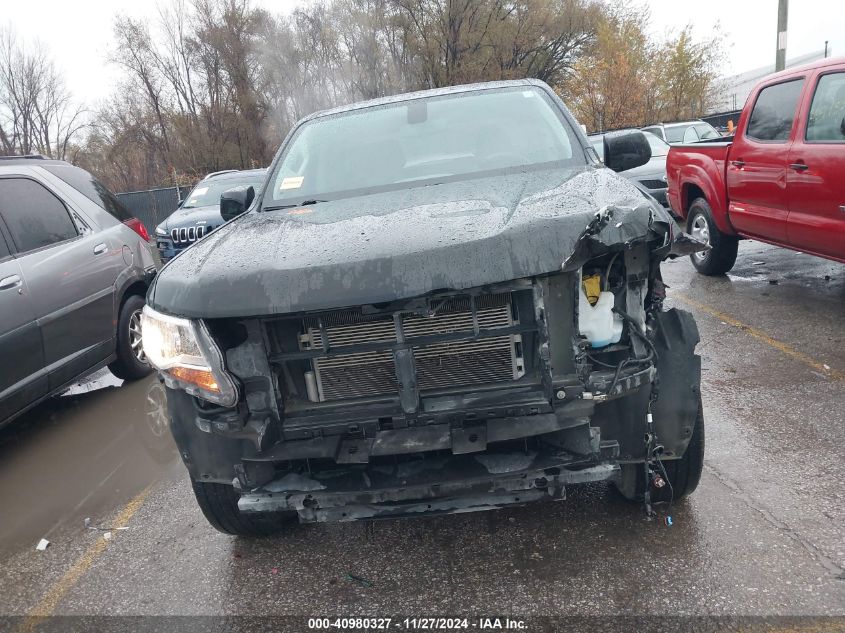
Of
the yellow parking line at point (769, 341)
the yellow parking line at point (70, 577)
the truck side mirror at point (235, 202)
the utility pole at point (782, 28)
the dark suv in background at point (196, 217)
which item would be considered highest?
the utility pole at point (782, 28)

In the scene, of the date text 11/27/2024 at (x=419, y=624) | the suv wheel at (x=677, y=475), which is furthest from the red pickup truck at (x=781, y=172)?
the date text 11/27/2024 at (x=419, y=624)

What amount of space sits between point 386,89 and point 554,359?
3251cm

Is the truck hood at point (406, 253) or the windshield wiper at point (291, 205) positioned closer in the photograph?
the truck hood at point (406, 253)

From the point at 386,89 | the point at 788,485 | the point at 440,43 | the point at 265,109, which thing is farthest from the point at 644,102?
the point at 788,485

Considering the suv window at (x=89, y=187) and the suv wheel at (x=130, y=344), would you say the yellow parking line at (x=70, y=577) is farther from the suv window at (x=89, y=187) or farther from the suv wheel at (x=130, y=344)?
the suv window at (x=89, y=187)

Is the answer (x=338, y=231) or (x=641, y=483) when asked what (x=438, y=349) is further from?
(x=641, y=483)

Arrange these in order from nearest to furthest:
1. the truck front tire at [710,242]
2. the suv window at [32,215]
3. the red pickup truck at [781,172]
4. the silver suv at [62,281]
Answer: the silver suv at [62,281] → the suv window at [32,215] → the red pickup truck at [781,172] → the truck front tire at [710,242]

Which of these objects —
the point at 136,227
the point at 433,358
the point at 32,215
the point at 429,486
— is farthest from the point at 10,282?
the point at 429,486

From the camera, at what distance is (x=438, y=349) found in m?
2.34

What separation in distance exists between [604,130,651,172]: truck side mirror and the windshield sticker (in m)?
1.68

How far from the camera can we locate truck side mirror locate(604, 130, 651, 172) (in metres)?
3.67

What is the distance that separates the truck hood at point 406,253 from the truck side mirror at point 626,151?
44.9 inches

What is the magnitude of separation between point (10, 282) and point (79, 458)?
3.86 ft

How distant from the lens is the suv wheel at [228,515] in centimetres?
276
